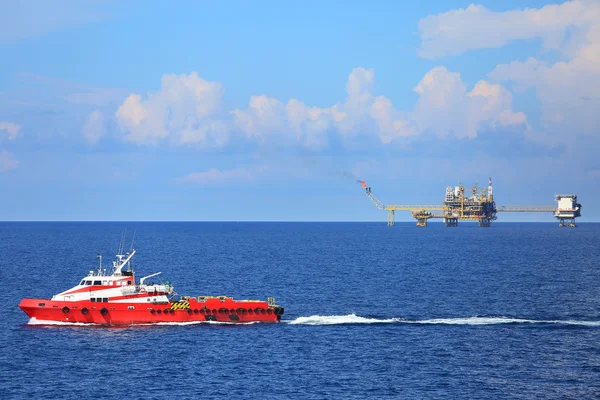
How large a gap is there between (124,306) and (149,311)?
247cm

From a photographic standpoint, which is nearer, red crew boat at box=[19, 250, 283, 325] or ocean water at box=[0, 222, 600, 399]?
ocean water at box=[0, 222, 600, 399]

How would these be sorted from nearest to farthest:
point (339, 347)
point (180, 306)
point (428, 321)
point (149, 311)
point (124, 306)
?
point (339, 347) → point (124, 306) → point (149, 311) → point (180, 306) → point (428, 321)

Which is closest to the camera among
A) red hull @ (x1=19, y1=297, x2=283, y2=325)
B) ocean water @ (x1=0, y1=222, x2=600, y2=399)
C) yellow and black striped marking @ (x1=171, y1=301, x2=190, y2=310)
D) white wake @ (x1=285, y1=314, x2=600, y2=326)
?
ocean water @ (x1=0, y1=222, x2=600, y2=399)

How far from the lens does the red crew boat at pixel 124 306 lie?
77125 millimetres

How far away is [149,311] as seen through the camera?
3071 inches

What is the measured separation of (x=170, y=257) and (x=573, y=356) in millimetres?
126112

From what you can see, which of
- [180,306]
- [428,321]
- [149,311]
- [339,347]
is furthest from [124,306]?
[428,321]

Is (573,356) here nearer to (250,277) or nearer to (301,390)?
(301,390)

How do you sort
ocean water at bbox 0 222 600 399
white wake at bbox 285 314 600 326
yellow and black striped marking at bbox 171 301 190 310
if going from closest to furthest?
ocean water at bbox 0 222 600 399 → yellow and black striped marking at bbox 171 301 190 310 → white wake at bbox 285 314 600 326

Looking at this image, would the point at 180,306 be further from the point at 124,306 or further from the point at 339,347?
the point at 339,347

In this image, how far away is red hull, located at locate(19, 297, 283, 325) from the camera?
7706cm

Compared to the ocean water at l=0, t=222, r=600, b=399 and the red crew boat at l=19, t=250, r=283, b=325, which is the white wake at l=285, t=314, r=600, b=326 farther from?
the red crew boat at l=19, t=250, r=283, b=325

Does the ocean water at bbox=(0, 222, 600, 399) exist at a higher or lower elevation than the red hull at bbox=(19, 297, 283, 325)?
lower

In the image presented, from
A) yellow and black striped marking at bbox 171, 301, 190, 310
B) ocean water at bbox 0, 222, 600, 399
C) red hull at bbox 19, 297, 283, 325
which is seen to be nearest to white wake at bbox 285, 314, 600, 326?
ocean water at bbox 0, 222, 600, 399
